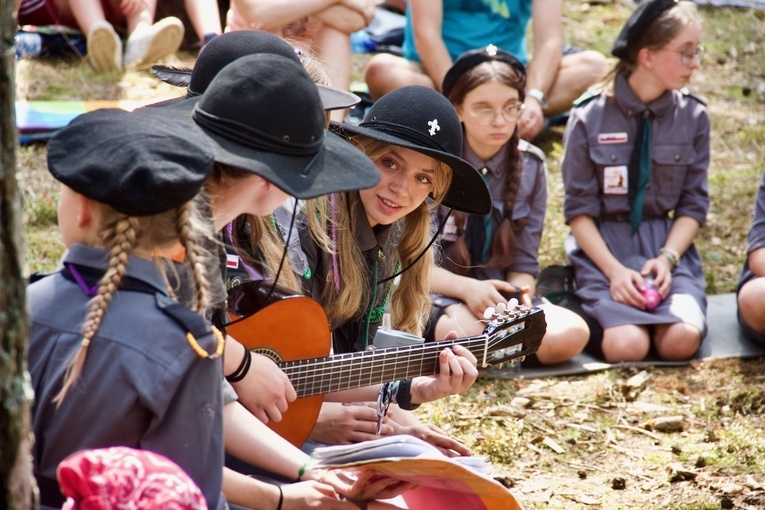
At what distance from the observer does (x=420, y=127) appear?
2.89 metres

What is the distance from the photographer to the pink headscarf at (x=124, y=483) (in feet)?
4.95

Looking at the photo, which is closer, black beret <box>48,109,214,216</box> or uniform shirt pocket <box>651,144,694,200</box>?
black beret <box>48,109,214,216</box>

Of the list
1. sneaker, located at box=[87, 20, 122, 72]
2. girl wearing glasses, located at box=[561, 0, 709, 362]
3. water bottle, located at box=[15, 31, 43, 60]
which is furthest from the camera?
water bottle, located at box=[15, 31, 43, 60]

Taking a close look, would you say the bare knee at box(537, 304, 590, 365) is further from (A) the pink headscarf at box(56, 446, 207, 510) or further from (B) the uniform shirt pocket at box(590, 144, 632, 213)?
(A) the pink headscarf at box(56, 446, 207, 510)

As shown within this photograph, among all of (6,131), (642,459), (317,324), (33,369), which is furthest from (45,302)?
(642,459)

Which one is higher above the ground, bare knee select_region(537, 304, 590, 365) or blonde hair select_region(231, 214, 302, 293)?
blonde hair select_region(231, 214, 302, 293)

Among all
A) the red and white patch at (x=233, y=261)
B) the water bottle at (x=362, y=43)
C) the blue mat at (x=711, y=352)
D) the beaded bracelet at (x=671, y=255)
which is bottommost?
the blue mat at (x=711, y=352)

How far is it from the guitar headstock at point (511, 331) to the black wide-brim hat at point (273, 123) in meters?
1.18

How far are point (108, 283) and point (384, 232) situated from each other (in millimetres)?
1456

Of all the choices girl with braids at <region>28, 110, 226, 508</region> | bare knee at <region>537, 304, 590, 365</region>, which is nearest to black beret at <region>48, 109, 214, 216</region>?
girl with braids at <region>28, 110, 226, 508</region>

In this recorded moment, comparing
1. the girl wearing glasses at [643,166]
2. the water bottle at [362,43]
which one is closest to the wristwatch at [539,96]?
the girl wearing glasses at [643,166]

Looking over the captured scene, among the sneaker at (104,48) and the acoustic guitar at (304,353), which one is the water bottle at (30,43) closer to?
the sneaker at (104,48)

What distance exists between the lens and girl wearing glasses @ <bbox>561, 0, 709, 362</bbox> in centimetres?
472

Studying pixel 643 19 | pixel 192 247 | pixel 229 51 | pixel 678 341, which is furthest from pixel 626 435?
pixel 192 247
